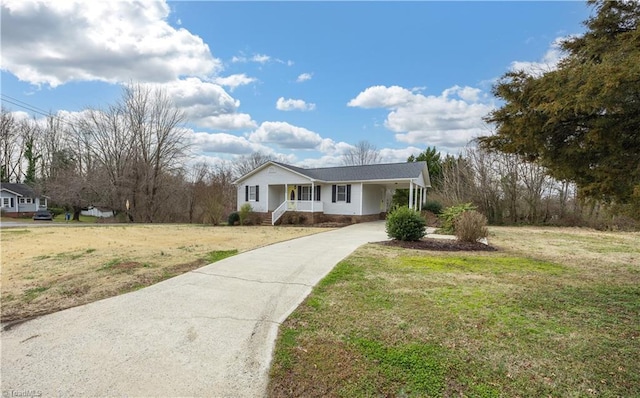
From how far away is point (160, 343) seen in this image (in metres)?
3.50

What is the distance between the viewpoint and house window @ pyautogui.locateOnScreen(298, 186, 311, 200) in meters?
23.4

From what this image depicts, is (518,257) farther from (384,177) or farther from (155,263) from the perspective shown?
(384,177)

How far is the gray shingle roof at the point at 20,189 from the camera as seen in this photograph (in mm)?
37188

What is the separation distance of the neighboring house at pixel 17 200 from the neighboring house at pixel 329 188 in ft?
99.4

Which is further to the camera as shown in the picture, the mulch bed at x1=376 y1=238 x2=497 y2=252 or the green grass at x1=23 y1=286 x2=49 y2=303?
the mulch bed at x1=376 y1=238 x2=497 y2=252

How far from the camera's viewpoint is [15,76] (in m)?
16.9

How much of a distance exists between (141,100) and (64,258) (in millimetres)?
25670

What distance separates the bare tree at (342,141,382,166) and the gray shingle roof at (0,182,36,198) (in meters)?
39.4

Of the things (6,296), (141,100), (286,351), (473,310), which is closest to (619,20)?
(473,310)

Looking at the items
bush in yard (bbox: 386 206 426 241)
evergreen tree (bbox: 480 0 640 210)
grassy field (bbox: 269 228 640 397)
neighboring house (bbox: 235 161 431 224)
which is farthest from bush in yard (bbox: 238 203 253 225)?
evergreen tree (bbox: 480 0 640 210)

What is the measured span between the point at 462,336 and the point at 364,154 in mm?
42527

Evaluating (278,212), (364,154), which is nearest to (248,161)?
(364,154)

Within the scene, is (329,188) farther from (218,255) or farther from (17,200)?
(17,200)

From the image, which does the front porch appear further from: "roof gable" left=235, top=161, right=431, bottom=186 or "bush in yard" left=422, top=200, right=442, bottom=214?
"bush in yard" left=422, top=200, right=442, bottom=214
